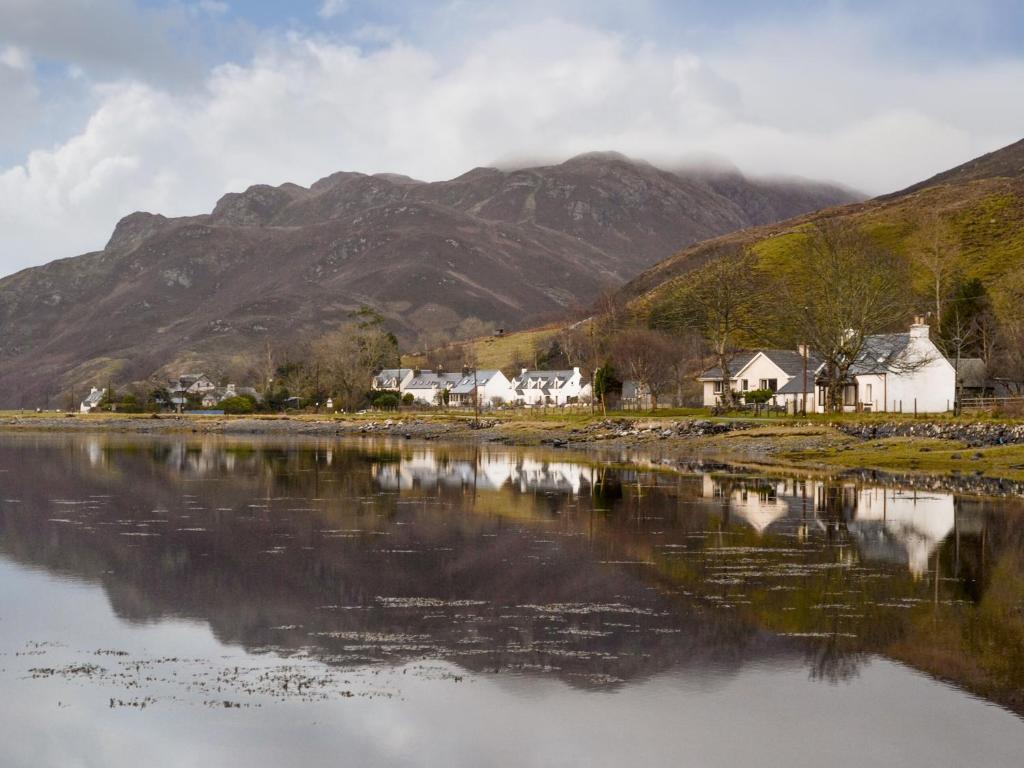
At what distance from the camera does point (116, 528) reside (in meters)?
35.9

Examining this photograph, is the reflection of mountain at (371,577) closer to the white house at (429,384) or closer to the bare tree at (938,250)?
the bare tree at (938,250)

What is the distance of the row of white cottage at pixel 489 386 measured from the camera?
165125mm

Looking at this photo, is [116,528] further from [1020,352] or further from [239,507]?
[1020,352]

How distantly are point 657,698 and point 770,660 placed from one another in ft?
10.6

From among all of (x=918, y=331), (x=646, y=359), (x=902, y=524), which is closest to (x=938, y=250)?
(x=646, y=359)

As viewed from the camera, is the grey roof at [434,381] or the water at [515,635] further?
the grey roof at [434,381]

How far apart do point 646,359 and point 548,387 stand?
5855cm

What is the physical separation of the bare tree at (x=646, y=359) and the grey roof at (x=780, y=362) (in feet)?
14.9

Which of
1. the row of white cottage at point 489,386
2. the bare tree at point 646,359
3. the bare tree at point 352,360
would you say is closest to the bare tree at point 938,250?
the bare tree at point 646,359

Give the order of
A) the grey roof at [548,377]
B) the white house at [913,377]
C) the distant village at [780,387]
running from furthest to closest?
the grey roof at [548,377] → the distant village at [780,387] → the white house at [913,377]

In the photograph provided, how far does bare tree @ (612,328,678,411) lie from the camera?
112 meters

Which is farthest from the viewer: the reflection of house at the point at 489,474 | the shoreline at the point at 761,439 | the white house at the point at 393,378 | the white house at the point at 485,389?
the white house at the point at 393,378

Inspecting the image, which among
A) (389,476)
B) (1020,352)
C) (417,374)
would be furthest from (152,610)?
(417,374)

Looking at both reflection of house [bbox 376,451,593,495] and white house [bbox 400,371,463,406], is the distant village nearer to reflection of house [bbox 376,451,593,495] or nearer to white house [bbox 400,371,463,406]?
white house [bbox 400,371,463,406]
